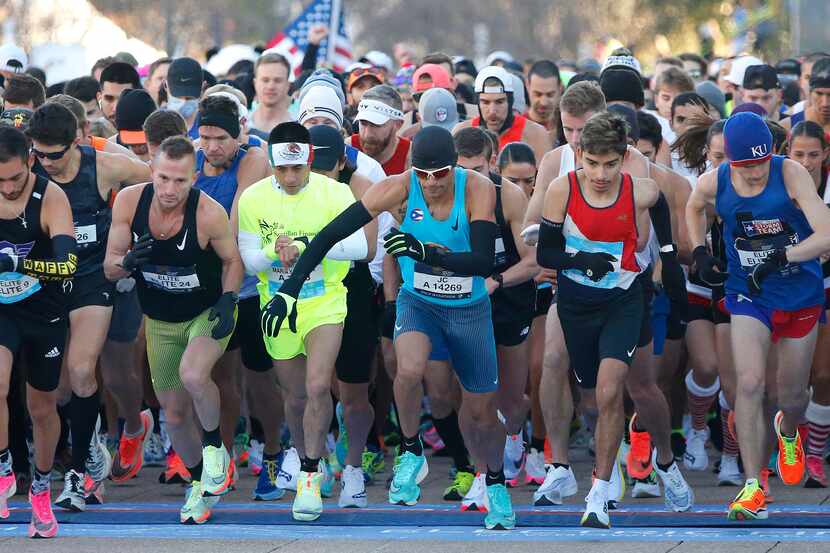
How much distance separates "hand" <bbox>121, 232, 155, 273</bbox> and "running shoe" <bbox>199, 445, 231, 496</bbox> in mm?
1107

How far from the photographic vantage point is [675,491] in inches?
349

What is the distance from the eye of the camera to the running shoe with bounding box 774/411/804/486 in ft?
31.3

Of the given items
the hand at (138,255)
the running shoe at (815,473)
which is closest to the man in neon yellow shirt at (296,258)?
the hand at (138,255)

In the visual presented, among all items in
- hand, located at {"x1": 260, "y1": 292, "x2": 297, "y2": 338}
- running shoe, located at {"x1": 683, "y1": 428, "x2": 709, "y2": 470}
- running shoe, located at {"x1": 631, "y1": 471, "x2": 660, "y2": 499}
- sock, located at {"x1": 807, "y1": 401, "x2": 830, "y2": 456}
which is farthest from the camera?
running shoe, located at {"x1": 683, "y1": 428, "x2": 709, "y2": 470}

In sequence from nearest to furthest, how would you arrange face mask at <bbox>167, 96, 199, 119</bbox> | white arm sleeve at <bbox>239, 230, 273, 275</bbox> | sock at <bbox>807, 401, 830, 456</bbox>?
white arm sleeve at <bbox>239, 230, 273, 275</bbox>, sock at <bbox>807, 401, 830, 456</bbox>, face mask at <bbox>167, 96, 199, 119</bbox>

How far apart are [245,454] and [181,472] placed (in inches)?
37.7

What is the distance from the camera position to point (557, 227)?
8.56 metres

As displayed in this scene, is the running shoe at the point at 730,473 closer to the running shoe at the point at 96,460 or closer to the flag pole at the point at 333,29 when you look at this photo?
the running shoe at the point at 96,460

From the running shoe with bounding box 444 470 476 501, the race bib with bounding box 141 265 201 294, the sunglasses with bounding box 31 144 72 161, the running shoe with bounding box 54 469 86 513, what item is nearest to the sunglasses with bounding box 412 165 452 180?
the race bib with bounding box 141 265 201 294

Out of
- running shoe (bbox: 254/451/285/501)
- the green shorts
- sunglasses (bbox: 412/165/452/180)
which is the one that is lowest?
running shoe (bbox: 254/451/285/501)

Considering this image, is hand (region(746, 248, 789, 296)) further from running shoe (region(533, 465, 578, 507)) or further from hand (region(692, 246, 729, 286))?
running shoe (region(533, 465, 578, 507))

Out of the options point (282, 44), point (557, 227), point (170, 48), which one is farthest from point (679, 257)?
point (170, 48)

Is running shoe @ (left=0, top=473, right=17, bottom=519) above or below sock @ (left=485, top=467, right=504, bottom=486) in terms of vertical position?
below

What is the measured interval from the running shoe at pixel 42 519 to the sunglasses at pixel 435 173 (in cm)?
265
